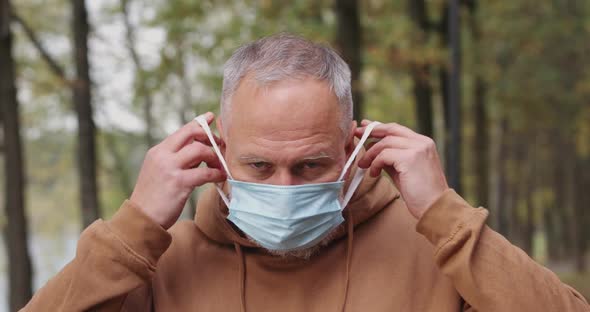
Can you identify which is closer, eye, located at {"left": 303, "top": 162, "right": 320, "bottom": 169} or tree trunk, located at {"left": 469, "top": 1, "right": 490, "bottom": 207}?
eye, located at {"left": 303, "top": 162, "right": 320, "bottom": 169}

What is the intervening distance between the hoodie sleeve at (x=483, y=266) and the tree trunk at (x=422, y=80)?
11150mm

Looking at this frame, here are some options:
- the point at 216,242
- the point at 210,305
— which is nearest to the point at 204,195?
the point at 216,242

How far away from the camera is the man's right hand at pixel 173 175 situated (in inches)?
117

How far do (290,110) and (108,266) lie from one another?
2.51 feet

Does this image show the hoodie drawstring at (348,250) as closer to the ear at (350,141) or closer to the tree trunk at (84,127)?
the ear at (350,141)

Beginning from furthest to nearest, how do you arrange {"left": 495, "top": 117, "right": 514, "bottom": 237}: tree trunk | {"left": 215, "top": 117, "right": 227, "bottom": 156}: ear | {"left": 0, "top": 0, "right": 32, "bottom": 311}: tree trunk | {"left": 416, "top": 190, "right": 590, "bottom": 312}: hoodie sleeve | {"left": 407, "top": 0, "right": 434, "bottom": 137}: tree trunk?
{"left": 495, "top": 117, "right": 514, "bottom": 237}: tree trunk, {"left": 407, "top": 0, "right": 434, "bottom": 137}: tree trunk, {"left": 0, "top": 0, "right": 32, "bottom": 311}: tree trunk, {"left": 215, "top": 117, "right": 227, "bottom": 156}: ear, {"left": 416, "top": 190, "right": 590, "bottom": 312}: hoodie sleeve

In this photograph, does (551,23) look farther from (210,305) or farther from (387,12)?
(210,305)

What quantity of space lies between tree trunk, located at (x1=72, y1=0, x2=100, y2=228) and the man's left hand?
→ 9.21 metres

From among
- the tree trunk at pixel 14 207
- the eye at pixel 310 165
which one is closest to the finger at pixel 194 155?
the eye at pixel 310 165

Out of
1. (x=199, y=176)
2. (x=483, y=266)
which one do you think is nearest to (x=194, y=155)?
(x=199, y=176)

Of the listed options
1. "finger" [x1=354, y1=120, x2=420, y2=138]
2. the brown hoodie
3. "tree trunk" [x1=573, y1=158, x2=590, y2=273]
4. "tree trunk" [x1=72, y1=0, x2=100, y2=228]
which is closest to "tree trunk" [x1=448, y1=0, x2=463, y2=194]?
"tree trunk" [x1=72, y1=0, x2=100, y2=228]

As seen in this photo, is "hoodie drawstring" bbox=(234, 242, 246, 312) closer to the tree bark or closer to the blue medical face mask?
the blue medical face mask

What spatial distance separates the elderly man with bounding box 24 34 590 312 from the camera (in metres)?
2.83

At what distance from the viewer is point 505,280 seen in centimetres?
275
